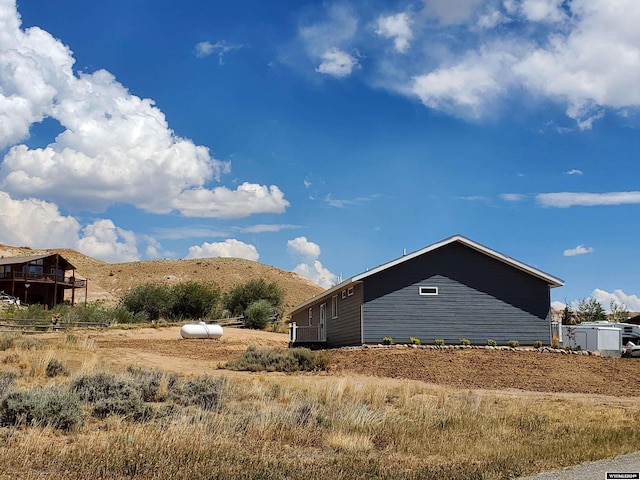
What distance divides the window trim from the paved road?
18681 millimetres

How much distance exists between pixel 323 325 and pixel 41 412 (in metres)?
25.0

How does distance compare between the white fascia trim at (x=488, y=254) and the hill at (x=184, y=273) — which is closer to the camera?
the white fascia trim at (x=488, y=254)

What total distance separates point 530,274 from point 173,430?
70.4ft

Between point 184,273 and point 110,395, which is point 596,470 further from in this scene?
point 184,273

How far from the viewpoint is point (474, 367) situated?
2092 cm

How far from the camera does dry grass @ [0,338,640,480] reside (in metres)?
7.74

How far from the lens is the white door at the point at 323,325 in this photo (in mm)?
34188

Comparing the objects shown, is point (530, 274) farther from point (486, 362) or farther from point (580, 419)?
point (580, 419)

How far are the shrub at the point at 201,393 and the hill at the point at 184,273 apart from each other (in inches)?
2944

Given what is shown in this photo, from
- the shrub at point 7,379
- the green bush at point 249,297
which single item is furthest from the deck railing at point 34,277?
the shrub at point 7,379

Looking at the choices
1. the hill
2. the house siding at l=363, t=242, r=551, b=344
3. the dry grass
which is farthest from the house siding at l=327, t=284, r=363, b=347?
the hill

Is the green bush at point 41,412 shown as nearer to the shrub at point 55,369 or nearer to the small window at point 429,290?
the shrub at point 55,369

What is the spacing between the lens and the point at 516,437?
10250 mm

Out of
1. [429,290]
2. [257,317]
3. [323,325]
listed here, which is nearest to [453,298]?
[429,290]
